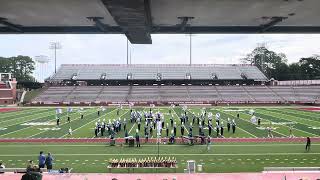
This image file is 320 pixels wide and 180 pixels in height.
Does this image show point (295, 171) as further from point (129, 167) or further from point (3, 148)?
point (3, 148)

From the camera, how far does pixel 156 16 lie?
14.3ft

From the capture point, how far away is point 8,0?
3883 mm

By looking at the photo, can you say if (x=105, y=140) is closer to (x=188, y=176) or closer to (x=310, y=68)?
(x=188, y=176)

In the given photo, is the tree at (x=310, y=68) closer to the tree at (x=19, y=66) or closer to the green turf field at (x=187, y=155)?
the tree at (x=19, y=66)

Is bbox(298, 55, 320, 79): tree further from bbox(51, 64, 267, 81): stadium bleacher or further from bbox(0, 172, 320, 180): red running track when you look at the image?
bbox(0, 172, 320, 180): red running track

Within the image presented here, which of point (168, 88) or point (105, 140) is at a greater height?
point (168, 88)

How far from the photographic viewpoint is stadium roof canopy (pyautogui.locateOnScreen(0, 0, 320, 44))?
375 centimetres

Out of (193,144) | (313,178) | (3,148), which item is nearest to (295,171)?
(313,178)

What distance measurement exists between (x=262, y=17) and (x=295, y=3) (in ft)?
1.89

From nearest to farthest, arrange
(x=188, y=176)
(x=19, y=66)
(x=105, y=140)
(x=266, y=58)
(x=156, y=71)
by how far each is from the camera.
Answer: (x=188, y=176) → (x=105, y=140) → (x=156, y=71) → (x=19, y=66) → (x=266, y=58)

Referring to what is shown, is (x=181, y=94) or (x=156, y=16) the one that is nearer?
(x=156, y=16)

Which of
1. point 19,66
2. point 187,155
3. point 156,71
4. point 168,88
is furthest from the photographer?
point 19,66

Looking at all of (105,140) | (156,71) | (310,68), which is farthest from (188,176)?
(310,68)

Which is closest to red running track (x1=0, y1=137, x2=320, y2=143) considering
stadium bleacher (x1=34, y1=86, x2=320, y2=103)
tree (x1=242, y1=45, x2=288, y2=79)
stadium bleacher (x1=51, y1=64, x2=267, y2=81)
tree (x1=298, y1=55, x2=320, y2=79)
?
stadium bleacher (x1=34, y1=86, x2=320, y2=103)
